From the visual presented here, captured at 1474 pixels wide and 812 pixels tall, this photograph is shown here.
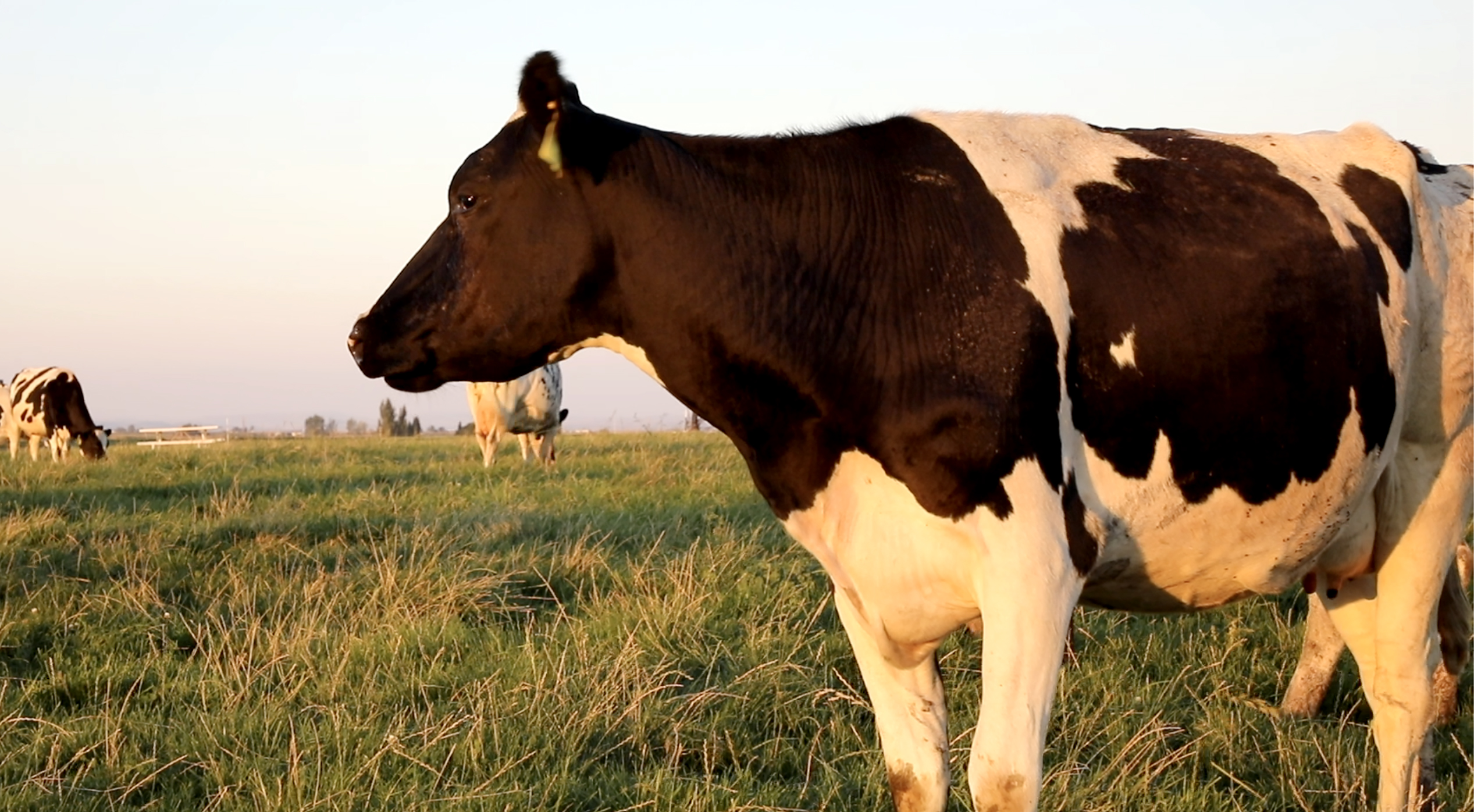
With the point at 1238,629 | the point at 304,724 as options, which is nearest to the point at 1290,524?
the point at 1238,629

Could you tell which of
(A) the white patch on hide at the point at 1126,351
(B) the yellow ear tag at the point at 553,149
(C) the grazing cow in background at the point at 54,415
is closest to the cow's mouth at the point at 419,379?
(B) the yellow ear tag at the point at 553,149

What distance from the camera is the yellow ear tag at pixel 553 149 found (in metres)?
4.07

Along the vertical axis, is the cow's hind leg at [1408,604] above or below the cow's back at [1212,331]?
below

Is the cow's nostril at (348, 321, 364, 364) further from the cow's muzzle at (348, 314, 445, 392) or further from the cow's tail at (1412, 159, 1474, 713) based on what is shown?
the cow's tail at (1412, 159, 1474, 713)

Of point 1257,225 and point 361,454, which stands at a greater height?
point 1257,225

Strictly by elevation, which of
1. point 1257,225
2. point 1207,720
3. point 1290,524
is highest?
point 1257,225

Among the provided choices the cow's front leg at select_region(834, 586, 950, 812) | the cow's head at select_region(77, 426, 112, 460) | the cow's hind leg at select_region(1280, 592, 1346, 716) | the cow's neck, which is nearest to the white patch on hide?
the cow's neck

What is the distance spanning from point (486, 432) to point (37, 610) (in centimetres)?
1243

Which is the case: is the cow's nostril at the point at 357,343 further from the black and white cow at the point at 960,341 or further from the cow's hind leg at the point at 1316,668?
the cow's hind leg at the point at 1316,668

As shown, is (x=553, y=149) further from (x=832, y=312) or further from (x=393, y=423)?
(x=393, y=423)

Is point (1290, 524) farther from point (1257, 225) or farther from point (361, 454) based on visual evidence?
point (361, 454)

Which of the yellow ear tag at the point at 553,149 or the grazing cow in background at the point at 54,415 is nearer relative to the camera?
the yellow ear tag at the point at 553,149

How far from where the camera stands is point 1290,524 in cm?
454

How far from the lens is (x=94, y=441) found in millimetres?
25594
